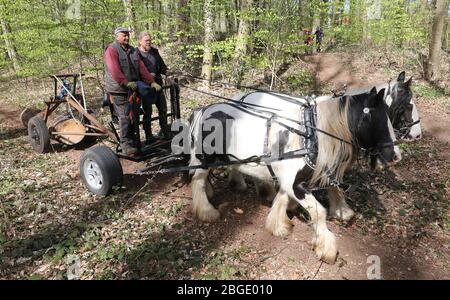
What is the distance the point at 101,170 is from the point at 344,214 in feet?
12.5

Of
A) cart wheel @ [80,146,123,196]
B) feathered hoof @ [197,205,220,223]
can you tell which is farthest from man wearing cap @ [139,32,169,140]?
feathered hoof @ [197,205,220,223]

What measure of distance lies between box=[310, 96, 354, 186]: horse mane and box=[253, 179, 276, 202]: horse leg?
157cm

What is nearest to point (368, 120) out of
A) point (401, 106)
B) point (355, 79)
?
point (401, 106)

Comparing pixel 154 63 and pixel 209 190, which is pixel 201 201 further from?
pixel 154 63

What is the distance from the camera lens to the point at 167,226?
17.1 feet

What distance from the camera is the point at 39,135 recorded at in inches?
310

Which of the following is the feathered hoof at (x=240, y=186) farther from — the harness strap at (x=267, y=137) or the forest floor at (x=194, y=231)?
the harness strap at (x=267, y=137)

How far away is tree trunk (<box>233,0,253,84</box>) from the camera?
37.7ft

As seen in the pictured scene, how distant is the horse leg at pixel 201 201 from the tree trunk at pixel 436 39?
12.0 meters

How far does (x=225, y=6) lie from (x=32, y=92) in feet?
34.7

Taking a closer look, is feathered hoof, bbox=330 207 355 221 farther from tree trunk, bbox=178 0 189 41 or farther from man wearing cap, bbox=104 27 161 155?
tree trunk, bbox=178 0 189 41

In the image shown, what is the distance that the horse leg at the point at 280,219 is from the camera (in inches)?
192

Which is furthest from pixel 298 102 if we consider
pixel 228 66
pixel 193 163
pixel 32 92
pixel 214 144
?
pixel 32 92

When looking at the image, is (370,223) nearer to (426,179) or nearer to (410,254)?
(410,254)
